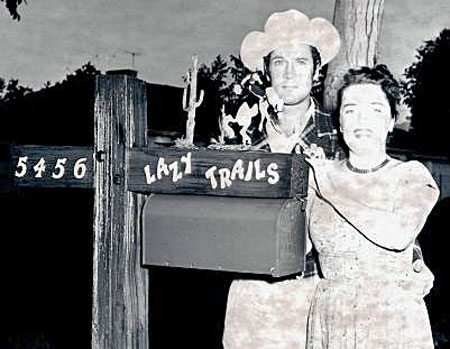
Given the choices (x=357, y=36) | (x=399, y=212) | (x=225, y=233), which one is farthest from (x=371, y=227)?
(x=357, y=36)

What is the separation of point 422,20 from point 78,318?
3.58 metres

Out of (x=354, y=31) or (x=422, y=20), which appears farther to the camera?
(x=422, y=20)

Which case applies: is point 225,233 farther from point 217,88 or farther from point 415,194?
point 217,88

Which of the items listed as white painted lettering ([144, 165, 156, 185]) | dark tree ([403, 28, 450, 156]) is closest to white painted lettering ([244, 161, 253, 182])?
white painted lettering ([144, 165, 156, 185])

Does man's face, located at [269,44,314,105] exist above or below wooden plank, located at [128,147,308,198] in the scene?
above

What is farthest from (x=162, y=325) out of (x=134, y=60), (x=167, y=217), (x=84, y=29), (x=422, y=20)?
(x=167, y=217)

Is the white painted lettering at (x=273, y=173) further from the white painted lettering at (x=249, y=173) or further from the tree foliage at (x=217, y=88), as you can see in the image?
the tree foliage at (x=217, y=88)

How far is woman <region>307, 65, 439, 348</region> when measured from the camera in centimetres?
219

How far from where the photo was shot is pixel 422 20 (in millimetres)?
6059

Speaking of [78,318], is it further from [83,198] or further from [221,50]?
[221,50]

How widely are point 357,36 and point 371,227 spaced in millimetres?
1204

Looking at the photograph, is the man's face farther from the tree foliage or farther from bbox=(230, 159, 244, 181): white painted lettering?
bbox=(230, 159, 244, 181): white painted lettering

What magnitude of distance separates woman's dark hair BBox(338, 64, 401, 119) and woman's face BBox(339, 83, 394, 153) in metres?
0.01

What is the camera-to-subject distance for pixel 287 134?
2.57 metres
